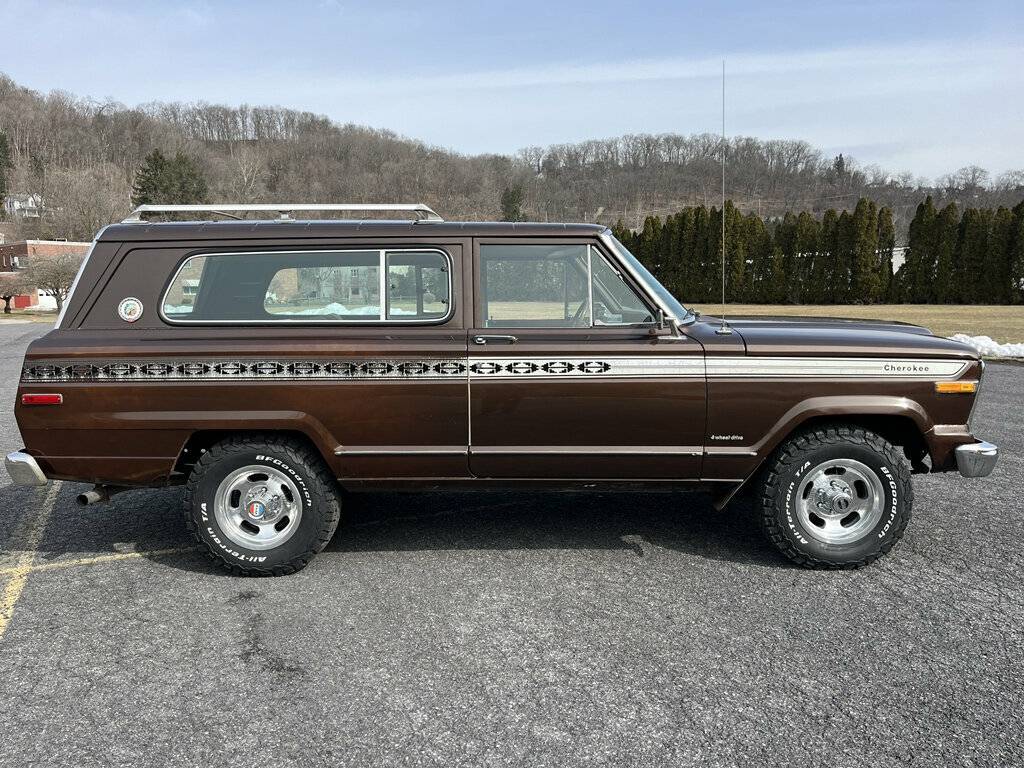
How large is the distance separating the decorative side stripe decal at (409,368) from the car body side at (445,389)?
0.4 inches

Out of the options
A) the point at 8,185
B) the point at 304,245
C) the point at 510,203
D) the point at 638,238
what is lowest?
the point at 304,245

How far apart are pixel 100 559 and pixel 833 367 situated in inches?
173

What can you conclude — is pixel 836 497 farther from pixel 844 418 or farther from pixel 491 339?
pixel 491 339

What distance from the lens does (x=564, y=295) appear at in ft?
13.9

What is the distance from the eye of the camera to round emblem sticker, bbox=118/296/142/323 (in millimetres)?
4129

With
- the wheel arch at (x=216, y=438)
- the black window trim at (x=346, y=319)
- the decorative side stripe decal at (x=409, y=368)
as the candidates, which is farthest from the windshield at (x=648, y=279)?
the wheel arch at (x=216, y=438)

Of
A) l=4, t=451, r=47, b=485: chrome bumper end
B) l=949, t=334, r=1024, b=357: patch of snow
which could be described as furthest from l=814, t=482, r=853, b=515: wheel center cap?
l=949, t=334, r=1024, b=357: patch of snow

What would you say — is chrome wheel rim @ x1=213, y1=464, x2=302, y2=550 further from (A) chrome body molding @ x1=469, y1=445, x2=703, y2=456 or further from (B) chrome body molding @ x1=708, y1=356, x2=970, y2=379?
(B) chrome body molding @ x1=708, y1=356, x2=970, y2=379

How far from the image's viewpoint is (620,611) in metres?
3.73

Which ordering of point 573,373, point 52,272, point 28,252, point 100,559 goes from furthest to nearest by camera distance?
point 28,252 → point 52,272 → point 100,559 → point 573,373

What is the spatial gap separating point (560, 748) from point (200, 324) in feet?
9.63

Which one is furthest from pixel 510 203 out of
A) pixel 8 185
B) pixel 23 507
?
pixel 8 185

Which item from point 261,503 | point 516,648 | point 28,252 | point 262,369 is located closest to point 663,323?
point 516,648

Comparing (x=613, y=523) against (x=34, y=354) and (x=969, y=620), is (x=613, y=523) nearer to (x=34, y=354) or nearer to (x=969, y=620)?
(x=969, y=620)
